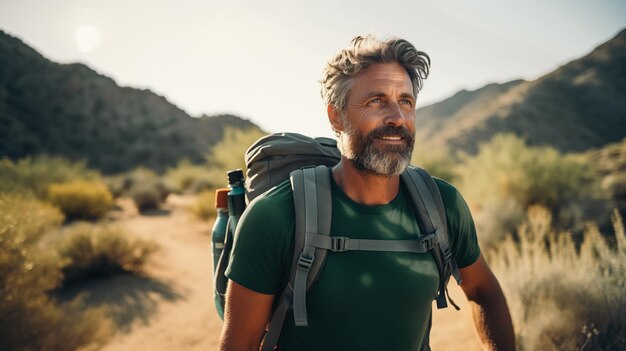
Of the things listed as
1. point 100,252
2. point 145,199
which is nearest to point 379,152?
point 100,252

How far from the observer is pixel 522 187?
882 cm

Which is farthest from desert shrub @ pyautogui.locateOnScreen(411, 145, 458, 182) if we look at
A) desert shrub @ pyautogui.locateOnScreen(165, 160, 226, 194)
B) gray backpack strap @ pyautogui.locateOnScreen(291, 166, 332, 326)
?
gray backpack strap @ pyautogui.locateOnScreen(291, 166, 332, 326)

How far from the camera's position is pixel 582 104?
38656 millimetres

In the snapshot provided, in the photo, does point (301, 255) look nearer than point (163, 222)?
Yes

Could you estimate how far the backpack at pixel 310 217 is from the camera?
1.34 m

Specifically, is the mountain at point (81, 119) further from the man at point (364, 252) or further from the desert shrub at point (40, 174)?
the man at point (364, 252)

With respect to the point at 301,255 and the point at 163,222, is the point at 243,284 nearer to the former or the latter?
the point at 301,255

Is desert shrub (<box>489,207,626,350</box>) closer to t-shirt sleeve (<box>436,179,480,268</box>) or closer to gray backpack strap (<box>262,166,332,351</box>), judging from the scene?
t-shirt sleeve (<box>436,179,480,268</box>)

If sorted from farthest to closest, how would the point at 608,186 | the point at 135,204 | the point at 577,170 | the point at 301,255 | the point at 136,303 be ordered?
the point at 135,204 < the point at 577,170 < the point at 608,186 < the point at 136,303 < the point at 301,255

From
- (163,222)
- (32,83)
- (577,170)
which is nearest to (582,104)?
(577,170)

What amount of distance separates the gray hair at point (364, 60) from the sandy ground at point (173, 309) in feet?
11.3

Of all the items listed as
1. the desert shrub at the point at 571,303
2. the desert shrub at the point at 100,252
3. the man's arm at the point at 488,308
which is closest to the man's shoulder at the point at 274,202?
the man's arm at the point at 488,308

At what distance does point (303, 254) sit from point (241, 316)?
361 mm

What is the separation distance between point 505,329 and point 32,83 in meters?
47.5
